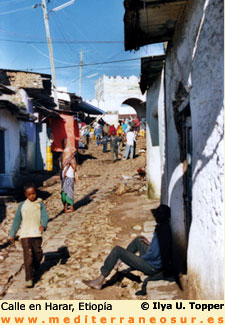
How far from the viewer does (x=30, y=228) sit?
16.3ft

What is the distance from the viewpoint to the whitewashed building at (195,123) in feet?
9.83

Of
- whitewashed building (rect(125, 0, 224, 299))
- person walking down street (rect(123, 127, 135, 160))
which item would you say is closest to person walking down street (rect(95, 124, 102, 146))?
person walking down street (rect(123, 127, 135, 160))

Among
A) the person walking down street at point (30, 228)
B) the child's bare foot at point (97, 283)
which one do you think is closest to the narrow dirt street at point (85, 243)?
the child's bare foot at point (97, 283)

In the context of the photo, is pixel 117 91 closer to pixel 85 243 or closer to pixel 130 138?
pixel 130 138

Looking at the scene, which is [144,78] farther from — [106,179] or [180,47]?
[106,179]

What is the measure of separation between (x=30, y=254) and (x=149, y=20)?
12.4 ft

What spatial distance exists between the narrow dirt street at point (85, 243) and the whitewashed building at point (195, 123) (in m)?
1.06

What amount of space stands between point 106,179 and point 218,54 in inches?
511

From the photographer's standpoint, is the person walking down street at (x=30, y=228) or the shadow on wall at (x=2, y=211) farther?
the shadow on wall at (x=2, y=211)

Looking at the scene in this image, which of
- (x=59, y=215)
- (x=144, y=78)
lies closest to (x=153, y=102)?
(x=144, y=78)

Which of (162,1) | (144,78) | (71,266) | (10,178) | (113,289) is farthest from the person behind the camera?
(10,178)

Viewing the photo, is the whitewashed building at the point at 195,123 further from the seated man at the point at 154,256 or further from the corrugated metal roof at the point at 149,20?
the seated man at the point at 154,256

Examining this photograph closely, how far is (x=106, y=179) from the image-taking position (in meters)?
15.8

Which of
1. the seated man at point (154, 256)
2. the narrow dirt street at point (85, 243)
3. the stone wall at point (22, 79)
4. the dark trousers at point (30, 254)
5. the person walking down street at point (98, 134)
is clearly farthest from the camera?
the person walking down street at point (98, 134)
